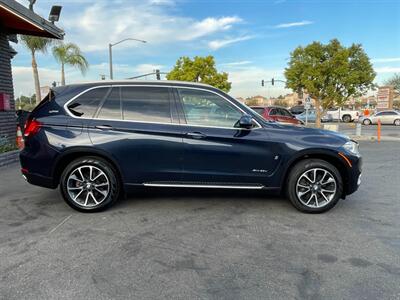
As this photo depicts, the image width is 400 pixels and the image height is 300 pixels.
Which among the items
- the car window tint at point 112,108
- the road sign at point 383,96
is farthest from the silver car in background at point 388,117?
the car window tint at point 112,108

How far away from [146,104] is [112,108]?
487mm

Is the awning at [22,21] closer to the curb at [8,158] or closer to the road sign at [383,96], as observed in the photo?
the curb at [8,158]

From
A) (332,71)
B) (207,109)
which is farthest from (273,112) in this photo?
(207,109)

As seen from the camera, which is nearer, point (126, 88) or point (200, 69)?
point (126, 88)

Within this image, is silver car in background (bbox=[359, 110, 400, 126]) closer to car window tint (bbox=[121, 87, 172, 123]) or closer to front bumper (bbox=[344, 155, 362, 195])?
front bumper (bbox=[344, 155, 362, 195])

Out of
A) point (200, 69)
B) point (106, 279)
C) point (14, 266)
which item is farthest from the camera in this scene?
point (200, 69)

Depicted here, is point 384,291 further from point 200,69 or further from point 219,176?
point 200,69

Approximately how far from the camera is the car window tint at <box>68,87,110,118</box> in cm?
429

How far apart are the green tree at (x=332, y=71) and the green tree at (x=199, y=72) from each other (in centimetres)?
2210

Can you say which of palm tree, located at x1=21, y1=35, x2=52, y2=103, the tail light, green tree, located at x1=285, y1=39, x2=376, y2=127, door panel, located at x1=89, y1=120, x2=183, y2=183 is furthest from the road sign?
palm tree, located at x1=21, y1=35, x2=52, y2=103

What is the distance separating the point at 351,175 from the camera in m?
4.28

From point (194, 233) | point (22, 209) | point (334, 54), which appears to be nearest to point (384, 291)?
point (194, 233)

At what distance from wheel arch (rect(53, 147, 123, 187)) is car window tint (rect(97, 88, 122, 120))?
507 mm

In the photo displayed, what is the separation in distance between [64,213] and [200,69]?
36.1 meters
